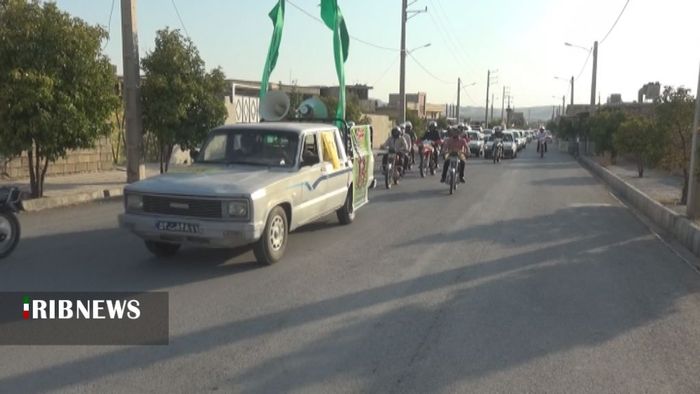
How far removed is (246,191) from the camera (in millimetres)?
6996

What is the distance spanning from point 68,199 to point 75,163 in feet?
17.8

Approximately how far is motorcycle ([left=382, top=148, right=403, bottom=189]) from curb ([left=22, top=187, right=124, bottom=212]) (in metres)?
6.97

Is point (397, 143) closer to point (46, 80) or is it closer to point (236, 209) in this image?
point (46, 80)

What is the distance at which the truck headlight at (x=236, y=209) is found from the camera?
275 inches

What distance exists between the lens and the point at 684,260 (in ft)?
28.1

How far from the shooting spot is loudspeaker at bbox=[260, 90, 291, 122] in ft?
39.8

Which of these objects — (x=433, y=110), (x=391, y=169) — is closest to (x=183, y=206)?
(x=391, y=169)

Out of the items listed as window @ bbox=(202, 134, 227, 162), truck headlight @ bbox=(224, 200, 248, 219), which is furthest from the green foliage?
truck headlight @ bbox=(224, 200, 248, 219)

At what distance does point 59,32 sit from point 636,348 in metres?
11.5

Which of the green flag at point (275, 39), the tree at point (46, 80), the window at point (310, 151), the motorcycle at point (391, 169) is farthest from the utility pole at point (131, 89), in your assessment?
the window at point (310, 151)

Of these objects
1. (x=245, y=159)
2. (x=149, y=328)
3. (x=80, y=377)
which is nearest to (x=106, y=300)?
(x=149, y=328)

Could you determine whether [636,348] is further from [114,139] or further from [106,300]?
[114,139]

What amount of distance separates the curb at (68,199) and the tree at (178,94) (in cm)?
206

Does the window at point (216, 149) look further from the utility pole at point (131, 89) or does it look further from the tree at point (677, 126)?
the tree at point (677, 126)
